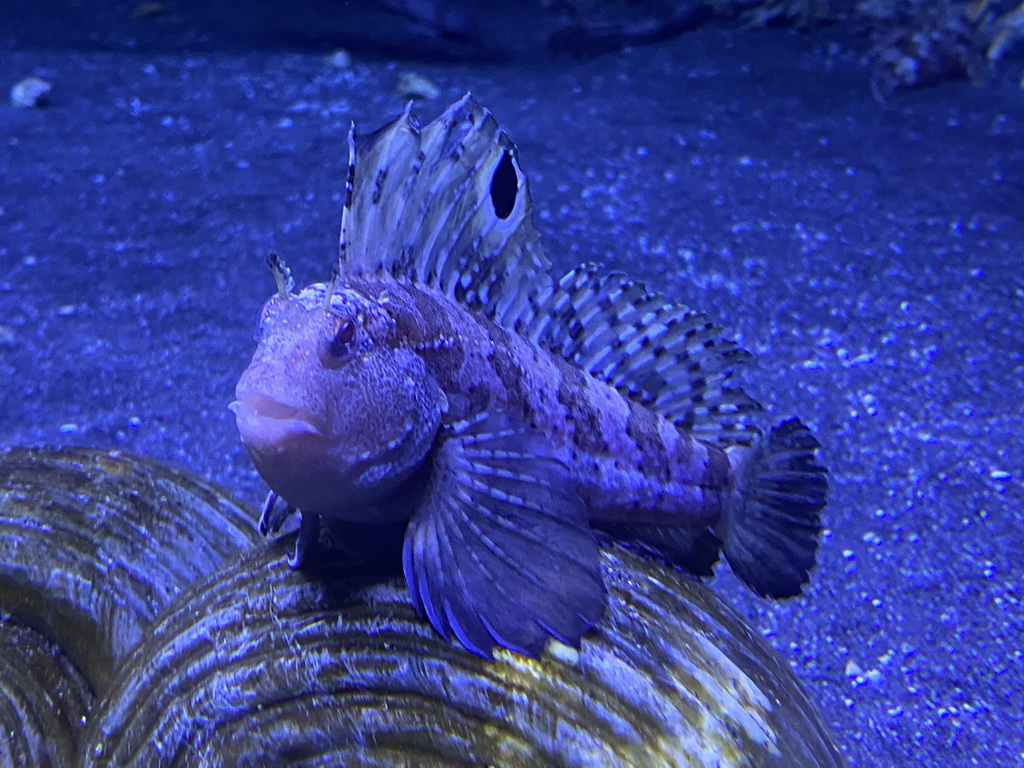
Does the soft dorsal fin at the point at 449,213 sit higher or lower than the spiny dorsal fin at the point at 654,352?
higher

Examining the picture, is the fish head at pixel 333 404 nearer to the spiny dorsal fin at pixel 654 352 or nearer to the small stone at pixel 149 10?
the spiny dorsal fin at pixel 654 352

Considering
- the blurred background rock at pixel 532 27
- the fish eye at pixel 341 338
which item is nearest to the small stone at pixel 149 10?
the blurred background rock at pixel 532 27

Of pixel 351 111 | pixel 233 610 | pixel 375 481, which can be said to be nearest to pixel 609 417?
pixel 375 481

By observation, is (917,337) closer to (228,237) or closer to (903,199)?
(903,199)

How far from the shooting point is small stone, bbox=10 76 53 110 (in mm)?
7520

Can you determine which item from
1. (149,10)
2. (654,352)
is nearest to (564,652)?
(654,352)

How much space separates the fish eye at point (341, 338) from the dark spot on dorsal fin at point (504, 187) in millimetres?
657

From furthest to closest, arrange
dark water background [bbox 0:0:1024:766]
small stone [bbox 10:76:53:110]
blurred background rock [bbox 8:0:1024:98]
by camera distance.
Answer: small stone [bbox 10:76:53:110]
blurred background rock [bbox 8:0:1024:98]
dark water background [bbox 0:0:1024:766]

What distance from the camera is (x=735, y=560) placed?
7.07 ft

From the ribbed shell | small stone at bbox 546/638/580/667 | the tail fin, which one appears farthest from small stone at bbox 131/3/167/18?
small stone at bbox 546/638/580/667

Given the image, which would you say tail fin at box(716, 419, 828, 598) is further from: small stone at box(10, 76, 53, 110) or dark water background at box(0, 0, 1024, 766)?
small stone at box(10, 76, 53, 110)

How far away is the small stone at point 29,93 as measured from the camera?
752 centimetres

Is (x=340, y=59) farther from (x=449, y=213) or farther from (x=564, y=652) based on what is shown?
(x=564, y=652)

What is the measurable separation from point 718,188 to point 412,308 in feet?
15.8
